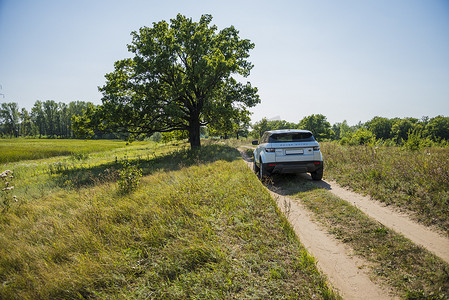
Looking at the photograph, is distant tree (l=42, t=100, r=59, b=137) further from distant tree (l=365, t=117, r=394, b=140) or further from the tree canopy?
distant tree (l=365, t=117, r=394, b=140)

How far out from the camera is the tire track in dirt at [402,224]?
288 cm

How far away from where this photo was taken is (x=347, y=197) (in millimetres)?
5285

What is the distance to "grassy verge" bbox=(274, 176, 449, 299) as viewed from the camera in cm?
215

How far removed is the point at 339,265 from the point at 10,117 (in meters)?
102

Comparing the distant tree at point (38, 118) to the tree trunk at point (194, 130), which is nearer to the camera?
the tree trunk at point (194, 130)

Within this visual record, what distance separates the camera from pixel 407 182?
502 centimetres

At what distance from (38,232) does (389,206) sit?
8.00 meters

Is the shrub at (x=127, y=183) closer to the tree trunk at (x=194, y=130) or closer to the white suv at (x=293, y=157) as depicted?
the white suv at (x=293, y=157)

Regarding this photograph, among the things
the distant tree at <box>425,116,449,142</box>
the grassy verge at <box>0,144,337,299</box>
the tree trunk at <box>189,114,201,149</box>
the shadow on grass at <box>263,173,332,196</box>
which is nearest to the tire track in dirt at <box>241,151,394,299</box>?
the grassy verge at <box>0,144,337,299</box>

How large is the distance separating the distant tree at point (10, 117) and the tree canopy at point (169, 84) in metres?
80.0

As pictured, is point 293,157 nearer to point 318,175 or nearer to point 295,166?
point 295,166

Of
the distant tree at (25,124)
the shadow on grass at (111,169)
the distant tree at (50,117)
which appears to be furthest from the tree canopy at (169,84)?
the distant tree at (50,117)

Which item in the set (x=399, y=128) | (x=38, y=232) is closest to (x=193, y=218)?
(x=38, y=232)

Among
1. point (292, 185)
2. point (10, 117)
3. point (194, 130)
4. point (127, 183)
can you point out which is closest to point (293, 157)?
point (292, 185)
